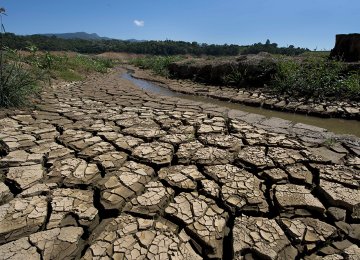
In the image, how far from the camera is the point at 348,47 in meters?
8.83

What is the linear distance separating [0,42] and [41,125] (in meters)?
1.72

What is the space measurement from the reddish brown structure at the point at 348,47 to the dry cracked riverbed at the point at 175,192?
6590 millimetres

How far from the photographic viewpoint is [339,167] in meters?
2.49

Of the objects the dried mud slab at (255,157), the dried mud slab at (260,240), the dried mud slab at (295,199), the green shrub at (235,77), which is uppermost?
the green shrub at (235,77)

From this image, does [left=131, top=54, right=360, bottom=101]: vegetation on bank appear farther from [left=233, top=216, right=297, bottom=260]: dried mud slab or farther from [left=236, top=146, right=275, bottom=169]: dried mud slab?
A: [left=233, top=216, right=297, bottom=260]: dried mud slab

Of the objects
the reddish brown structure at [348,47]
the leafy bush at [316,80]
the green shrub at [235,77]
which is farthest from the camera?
the reddish brown structure at [348,47]

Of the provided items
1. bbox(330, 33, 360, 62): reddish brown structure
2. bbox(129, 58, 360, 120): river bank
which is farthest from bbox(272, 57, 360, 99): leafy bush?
bbox(330, 33, 360, 62): reddish brown structure

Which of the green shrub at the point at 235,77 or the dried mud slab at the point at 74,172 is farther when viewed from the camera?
the green shrub at the point at 235,77

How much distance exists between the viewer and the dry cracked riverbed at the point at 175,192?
159 cm

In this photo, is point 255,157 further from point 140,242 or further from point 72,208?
point 72,208

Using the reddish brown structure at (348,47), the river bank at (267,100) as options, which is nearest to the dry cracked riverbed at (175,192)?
the river bank at (267,100)

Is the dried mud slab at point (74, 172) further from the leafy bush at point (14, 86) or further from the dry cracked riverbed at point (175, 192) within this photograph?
the leafy bush at point (14, 86)

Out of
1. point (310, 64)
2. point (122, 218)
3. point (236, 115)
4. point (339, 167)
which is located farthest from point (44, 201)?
point (310, 64)

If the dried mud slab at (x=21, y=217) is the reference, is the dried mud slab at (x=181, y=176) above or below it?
above
